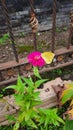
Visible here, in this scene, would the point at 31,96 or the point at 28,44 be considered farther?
the point at 28,44

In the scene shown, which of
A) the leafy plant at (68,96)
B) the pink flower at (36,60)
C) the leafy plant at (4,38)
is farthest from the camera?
the leafy plant at (4,38)

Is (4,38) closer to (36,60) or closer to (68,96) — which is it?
(68,96)

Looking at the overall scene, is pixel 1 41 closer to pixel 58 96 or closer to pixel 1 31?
pixel 1 31

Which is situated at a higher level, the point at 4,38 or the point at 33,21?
the point at 33,21

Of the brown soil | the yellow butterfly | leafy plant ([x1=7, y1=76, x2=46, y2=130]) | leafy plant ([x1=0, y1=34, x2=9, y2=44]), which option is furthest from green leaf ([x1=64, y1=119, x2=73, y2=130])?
leafy plant ([x1=0, y1=34, x2=9, y2=44])

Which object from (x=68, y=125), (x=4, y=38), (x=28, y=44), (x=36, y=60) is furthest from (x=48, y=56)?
(x=4, y=38)

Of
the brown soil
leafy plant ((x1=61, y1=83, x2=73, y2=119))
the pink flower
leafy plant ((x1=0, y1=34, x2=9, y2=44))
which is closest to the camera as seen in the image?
the pink flower

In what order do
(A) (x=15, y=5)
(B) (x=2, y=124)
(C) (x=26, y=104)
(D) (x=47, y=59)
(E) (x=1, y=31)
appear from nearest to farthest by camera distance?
1. (C) (x=26, y=104)
2. (D) (x=47, y=59)
3. (B) (x=2, y=124)
4. (A) (x=15, y=5)
5. (E) (x=1, y=31)

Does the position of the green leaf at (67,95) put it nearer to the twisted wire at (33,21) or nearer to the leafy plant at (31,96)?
the leafy plant at (31,96)

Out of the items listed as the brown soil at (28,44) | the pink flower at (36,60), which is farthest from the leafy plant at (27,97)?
the brown soil at (28,44)

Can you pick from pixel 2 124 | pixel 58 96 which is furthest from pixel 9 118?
pixel 58 96

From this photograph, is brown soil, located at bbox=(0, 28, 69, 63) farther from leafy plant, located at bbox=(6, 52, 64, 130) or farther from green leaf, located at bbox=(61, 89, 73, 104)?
leafy plant, located at bbox=(6, 52, 64, 130)
